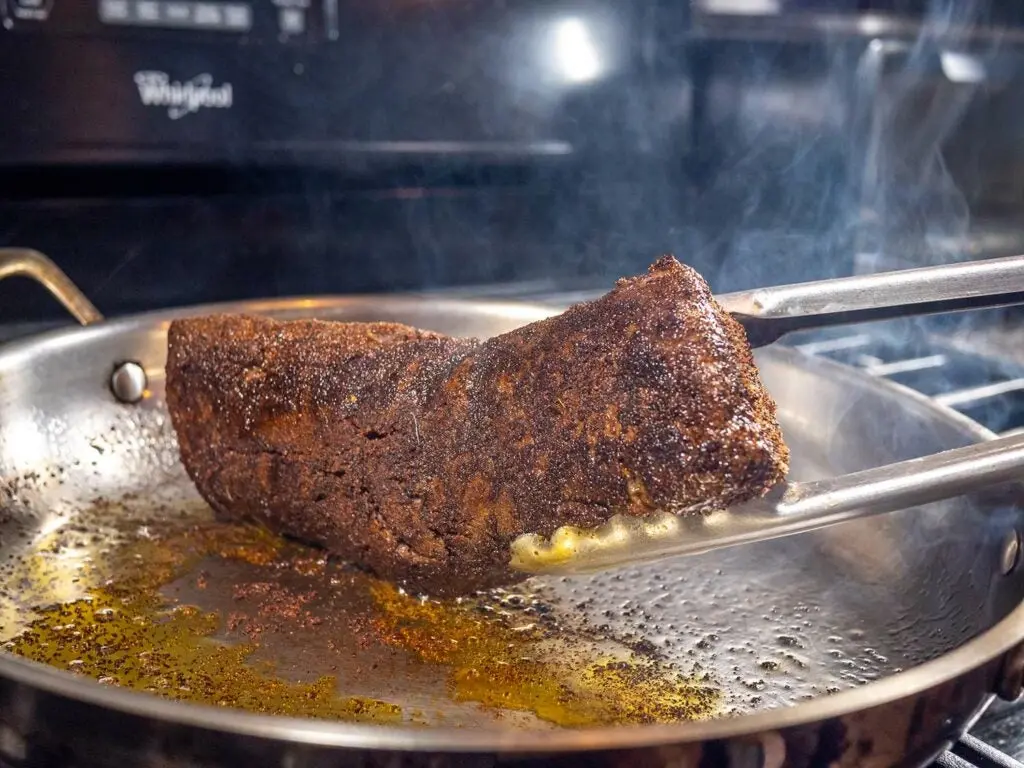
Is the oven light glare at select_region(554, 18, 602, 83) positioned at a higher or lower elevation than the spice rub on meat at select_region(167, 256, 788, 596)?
higher

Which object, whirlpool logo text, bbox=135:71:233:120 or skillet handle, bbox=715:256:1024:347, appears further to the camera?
whirlpool logo text, bbox=135:71:233:120

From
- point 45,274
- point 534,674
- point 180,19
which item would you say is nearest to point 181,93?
point 180,19

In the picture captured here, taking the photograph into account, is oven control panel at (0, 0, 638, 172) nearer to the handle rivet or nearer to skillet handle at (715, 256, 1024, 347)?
the handle rivet

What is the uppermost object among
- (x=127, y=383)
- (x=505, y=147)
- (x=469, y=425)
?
(x=505, y=147)

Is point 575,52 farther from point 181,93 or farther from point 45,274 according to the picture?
point 45,274

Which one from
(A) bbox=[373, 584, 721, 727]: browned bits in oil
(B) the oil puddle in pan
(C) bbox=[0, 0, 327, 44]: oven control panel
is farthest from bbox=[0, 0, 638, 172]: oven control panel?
(A) bbox=[373, 584, 721, 727]: browned bits in oil

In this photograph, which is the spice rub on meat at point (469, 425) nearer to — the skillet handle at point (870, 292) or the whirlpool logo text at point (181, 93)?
the skillet handle at point (870, 292)
